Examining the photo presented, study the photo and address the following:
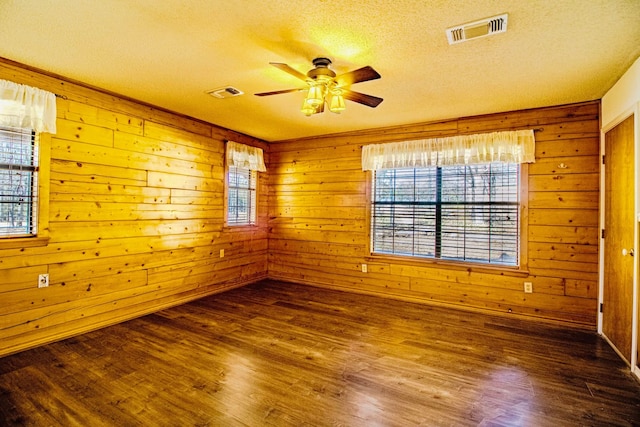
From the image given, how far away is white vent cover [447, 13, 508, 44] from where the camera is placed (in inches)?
78.6

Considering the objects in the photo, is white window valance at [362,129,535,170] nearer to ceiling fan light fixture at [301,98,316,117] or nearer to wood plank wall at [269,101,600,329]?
wood plank wall at [269,101,600,329]

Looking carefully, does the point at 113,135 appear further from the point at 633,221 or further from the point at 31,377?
the point at 633,221

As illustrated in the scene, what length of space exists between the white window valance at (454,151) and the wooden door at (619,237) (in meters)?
0.76

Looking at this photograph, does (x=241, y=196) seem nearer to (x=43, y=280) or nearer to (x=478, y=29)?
(x=43, y=280)

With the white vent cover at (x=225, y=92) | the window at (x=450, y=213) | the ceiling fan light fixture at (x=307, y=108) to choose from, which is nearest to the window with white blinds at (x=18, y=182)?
the white vent cover at (x=225, y=92)

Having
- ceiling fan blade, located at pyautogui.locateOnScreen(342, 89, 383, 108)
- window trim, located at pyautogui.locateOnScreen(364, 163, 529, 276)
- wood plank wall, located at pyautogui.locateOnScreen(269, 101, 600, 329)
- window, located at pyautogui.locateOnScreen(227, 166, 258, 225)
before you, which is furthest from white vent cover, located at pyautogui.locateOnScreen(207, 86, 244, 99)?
window trim, located at pyautogui.locateOnScreen(364, 163, 529, 276)

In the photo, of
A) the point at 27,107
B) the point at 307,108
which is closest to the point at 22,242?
the point at 27,107

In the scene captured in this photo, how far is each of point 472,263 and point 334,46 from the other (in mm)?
3115

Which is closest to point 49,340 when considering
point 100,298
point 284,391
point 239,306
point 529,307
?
point 100,298

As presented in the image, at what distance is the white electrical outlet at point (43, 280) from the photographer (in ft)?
9.35

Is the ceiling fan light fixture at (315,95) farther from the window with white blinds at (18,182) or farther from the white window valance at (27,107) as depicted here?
the window with white blinds at (18,182)

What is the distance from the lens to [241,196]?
17.1ft

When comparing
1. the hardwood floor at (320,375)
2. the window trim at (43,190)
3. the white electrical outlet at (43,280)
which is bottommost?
the hardwood floor at (320,375)

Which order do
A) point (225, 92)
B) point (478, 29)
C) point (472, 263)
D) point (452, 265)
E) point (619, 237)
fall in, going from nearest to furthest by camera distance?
point (478, 29)
point (619, 237)
point (225, 92)
point (472, 263)
point (452, 265)
